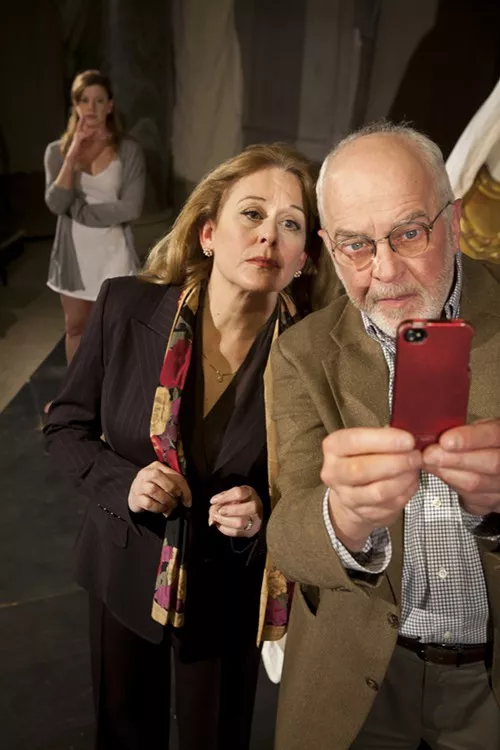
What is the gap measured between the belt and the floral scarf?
1.31ft

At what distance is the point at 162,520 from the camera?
1.73 m

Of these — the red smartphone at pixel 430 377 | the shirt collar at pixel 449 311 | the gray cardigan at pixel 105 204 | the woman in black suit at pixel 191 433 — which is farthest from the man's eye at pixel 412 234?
the gray cardigan at pixel 105 204

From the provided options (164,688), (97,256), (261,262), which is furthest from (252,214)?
(97,256)

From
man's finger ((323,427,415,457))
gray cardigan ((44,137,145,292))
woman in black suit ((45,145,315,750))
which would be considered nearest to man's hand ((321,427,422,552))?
man's finger ((323,427,415,457))

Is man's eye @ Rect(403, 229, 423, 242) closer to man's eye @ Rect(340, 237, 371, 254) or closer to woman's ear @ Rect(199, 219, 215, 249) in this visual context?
man's eye @ Rect(340, 237, 371, 254)

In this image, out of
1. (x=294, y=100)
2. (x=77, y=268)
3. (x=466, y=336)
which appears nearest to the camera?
(x=466, y=336)

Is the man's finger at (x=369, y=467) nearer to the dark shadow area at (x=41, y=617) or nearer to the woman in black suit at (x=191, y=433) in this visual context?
the woman in black suit at (x=191, y=433)

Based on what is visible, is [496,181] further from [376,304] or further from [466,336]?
[466,336]

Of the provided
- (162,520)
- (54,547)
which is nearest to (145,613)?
(162,520)

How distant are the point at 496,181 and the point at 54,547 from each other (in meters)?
2.22

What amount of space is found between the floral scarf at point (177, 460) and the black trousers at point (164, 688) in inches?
5.7

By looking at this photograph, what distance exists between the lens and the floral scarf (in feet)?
5.28

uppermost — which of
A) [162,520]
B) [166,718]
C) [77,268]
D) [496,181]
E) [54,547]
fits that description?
[496,181]

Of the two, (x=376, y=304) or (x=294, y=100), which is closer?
(x=376, y=304)
